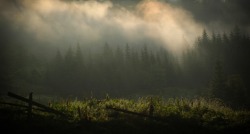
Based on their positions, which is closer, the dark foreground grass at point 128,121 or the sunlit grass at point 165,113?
the dark foreground grass at point 128,121

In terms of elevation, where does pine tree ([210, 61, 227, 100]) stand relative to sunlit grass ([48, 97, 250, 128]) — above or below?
above

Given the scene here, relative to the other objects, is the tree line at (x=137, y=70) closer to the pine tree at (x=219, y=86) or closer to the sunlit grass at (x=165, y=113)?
the pine tree at (x=219, y=86)

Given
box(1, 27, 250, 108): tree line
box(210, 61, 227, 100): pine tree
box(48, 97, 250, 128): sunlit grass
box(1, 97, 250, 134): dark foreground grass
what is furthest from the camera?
box(1, 27, 250, 108): tree line

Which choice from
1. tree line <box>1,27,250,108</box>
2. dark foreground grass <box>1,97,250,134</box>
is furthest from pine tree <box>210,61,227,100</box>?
dark foreground grass <box>1,97,250,134</box>

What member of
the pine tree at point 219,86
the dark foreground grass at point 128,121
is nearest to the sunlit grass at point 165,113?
the dark foreground grass at point 128,121

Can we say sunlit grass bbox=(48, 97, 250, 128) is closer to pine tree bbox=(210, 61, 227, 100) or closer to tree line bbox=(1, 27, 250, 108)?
pine tree bbox=(210, 61, 227, 100)

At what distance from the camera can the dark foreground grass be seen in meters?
14.9

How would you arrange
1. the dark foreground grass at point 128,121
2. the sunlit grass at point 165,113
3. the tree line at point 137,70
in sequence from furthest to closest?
the tree line at point 137,70
the sunlit grass at point 165,113
the dark foreground grass at point 128,121

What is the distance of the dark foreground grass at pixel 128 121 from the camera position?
1491 centimetres

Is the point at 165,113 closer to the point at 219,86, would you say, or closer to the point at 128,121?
the point at 128,121

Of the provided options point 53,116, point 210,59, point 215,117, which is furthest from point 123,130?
point 210,59

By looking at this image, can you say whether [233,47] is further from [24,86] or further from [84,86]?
[24,86]

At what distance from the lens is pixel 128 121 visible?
16.8 metres

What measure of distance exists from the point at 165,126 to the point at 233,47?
477 feet
